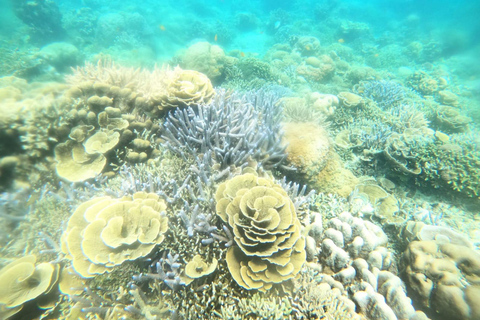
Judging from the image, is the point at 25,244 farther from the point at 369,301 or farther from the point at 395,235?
the point at 395,235

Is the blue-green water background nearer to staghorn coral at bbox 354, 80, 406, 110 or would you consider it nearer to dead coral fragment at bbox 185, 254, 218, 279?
staghorn coral at bbox 354, 80, 406, 110

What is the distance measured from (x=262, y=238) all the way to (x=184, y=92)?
2.86m

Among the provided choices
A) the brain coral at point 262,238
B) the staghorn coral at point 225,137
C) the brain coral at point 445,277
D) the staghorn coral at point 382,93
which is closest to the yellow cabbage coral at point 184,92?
the staghorn coral at point 225,137

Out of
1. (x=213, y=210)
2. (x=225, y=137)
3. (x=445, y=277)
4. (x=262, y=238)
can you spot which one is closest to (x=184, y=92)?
(x=225, y=137)

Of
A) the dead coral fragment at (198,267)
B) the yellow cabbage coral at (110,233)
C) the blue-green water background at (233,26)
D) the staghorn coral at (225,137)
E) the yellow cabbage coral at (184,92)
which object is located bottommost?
the dead coral fragment at (198,267)

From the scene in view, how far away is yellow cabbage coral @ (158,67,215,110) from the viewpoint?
3674mm

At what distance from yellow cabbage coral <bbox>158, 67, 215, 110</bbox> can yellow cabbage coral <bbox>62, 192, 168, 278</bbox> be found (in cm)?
203

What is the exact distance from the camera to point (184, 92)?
368cm

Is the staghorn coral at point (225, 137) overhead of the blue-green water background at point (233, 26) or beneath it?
beneath

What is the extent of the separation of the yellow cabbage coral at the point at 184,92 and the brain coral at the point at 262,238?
88.6 inches

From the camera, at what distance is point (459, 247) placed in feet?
8.84

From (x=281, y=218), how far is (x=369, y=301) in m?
1.50

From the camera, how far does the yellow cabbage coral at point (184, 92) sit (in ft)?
12.1

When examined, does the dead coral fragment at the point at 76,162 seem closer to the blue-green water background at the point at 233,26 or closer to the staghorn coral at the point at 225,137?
the staghorn coral at the point at 225,137
